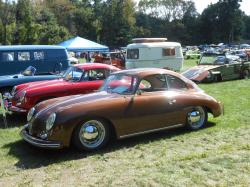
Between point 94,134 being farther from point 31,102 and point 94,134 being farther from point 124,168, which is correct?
point 31,102

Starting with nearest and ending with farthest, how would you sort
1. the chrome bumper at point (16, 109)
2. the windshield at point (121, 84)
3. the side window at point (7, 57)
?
1. the windshield at point (121, 84)
2. the chrome bumper at point (16, 109)
3. the side window at point (7, 57)

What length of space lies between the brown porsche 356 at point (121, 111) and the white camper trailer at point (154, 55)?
1638 cm

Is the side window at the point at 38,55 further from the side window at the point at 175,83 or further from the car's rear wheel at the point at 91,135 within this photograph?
the car's rear wheel at the point at 91,135

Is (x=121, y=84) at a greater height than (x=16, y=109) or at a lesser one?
greater

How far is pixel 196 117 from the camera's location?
813 cm

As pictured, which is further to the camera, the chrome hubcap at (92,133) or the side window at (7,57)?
the side window at (7,57)

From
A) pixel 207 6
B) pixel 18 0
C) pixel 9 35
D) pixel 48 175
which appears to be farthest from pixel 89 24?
pixel 48 175

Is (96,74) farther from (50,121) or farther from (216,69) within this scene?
(216,69)

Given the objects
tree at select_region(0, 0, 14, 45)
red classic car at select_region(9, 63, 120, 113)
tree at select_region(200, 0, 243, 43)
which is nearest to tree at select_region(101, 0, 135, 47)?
tree at select_region(200, 0, 243, 43)

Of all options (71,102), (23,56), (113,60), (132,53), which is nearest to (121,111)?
(71,102)

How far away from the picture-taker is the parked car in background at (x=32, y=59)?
14.1 meters

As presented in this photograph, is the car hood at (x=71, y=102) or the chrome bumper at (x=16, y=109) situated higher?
the car hood at (x=71, y=102)

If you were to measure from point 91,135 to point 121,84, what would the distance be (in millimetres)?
1428

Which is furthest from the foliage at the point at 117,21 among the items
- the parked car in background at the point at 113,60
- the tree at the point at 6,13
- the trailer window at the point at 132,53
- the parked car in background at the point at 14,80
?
the parked car in background at the point at 14,80
